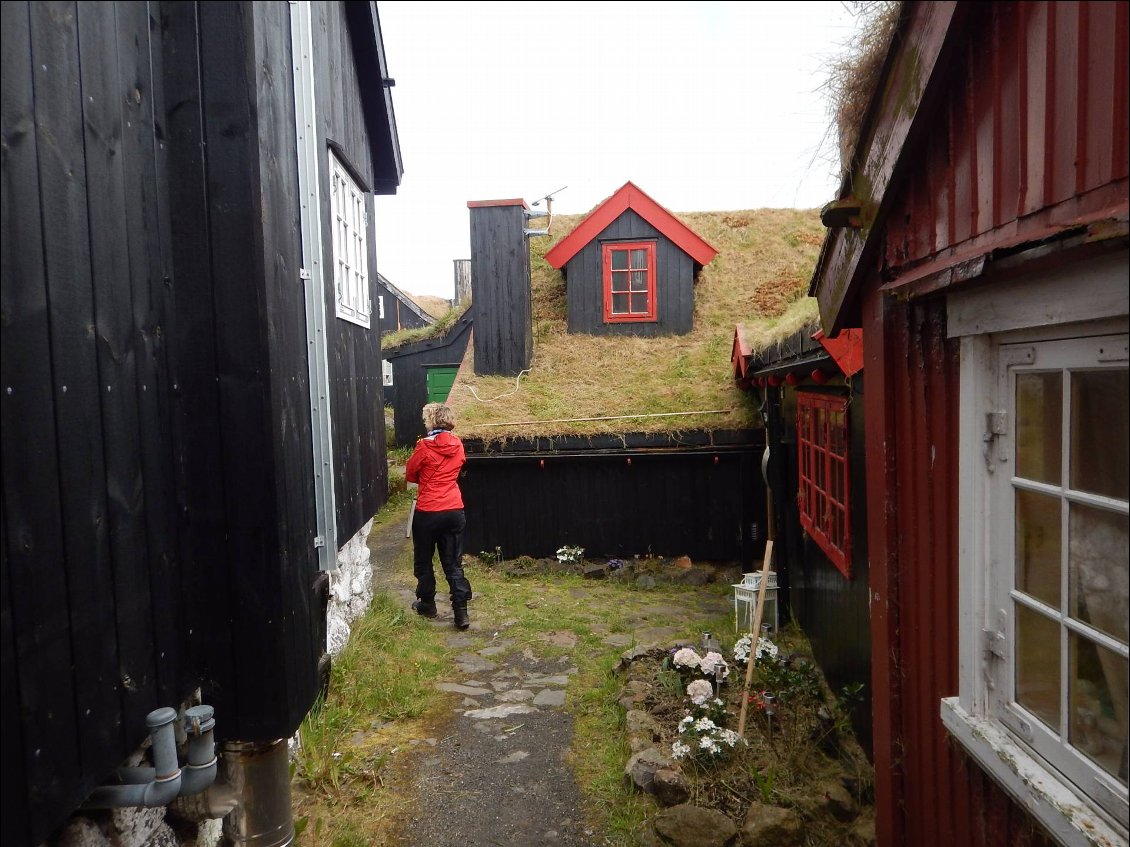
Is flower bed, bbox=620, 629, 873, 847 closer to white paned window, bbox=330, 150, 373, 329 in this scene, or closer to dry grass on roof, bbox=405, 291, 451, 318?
white paned window, bbox=330, 150, 373, 329

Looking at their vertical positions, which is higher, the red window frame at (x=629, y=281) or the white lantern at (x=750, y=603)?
the red window frame at (x=629, y=281)

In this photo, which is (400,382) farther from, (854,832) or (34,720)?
(34,720)

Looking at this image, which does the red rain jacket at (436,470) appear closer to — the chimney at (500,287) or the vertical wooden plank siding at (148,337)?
the vertical wooden plank siding at (148,337)

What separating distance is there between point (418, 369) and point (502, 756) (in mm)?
15217

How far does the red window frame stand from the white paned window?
636 centimetres

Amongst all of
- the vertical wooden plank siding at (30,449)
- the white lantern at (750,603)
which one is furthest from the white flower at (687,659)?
the vertical wooden plank siding at (30,449)

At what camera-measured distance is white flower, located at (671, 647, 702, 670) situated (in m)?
5.41

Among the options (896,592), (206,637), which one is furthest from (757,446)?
(206,637)

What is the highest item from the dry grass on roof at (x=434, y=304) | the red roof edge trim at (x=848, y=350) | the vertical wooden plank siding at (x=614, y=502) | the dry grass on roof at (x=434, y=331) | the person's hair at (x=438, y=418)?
the dry grass on roof at (x=434, y=304)

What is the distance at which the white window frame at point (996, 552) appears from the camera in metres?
1.82

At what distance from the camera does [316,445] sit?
3.43 m

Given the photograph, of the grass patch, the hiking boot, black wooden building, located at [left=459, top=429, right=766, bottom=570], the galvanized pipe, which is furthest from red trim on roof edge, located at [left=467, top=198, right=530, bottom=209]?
the galvanized pipe

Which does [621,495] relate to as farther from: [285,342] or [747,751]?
[285,342]

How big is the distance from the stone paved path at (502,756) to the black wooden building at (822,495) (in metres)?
1.54
